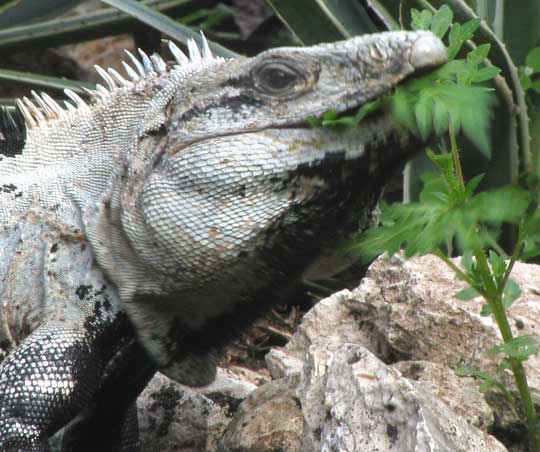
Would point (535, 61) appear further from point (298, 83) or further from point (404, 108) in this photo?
point (298, 83)

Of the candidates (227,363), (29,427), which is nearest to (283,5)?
(227,363)

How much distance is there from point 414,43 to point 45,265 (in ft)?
4.67

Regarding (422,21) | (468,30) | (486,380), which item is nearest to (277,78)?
(422,21)

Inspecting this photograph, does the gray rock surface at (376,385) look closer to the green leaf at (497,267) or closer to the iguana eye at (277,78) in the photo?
the green leaf at (497,267)

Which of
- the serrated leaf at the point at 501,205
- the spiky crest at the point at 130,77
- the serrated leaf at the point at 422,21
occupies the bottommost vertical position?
the serrated leaf at the point at 501,205

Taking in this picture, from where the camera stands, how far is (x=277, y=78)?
3213 millimetres

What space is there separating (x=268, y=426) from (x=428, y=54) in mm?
1252

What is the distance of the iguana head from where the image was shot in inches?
121

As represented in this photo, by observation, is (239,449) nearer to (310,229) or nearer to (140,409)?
(310,229)

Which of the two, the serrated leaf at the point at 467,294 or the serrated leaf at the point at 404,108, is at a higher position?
the serrated leaf at the point at 404,108

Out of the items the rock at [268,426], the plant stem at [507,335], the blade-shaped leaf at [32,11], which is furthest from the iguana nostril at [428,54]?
the blade-shaped leaf at [32,11]

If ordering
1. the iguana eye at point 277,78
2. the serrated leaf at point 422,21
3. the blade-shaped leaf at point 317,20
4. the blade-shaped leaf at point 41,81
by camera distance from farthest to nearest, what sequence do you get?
the blade-shaped leaf at point 41,81
the blade-shaped leaf at point 317,20
the iguana eye at point 277,78
the serrated leaf at point 422,21

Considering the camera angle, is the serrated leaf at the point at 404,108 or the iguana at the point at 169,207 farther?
the iguana at the point at 169,207

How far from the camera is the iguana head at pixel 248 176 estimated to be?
3064 mm
